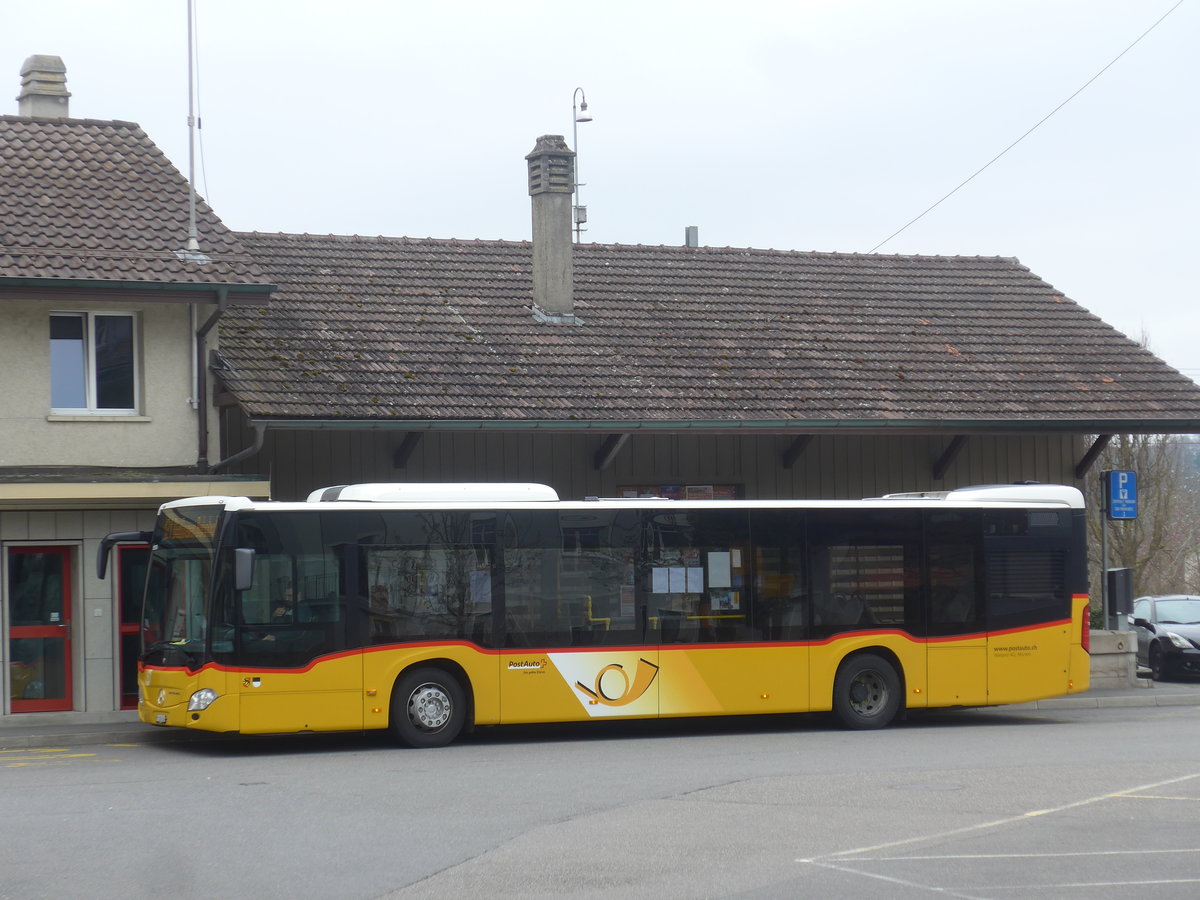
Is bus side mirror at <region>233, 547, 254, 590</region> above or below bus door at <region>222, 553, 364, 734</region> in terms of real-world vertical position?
above

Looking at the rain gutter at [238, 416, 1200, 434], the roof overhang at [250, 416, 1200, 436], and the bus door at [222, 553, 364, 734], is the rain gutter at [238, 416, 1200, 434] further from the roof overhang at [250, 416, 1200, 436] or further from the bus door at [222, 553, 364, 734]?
the bus door at [222, 553, 364, 734]

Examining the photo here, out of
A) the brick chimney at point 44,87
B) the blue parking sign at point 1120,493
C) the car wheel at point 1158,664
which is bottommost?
the car wheel at point 1158,664

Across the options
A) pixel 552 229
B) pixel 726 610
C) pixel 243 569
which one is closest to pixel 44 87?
pixel 552 229

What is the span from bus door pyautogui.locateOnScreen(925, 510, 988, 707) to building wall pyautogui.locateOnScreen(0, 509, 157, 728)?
29.3 ft

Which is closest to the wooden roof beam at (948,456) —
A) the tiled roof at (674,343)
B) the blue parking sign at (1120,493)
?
the tiled roof at (674,343)

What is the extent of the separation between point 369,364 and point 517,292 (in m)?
3.91

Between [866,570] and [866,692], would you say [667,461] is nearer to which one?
[866,570]

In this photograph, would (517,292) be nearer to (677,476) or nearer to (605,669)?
(677,476)

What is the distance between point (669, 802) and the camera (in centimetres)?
1150

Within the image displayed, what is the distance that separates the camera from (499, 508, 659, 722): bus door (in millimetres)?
16203

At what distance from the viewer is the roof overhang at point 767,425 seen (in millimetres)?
19172

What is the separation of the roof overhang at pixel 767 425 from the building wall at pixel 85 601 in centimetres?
219

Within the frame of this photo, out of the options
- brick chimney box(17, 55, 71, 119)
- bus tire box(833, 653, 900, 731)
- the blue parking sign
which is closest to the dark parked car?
the blue parking sign

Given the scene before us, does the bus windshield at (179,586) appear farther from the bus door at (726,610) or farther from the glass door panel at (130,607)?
the bus door at (726,610)
